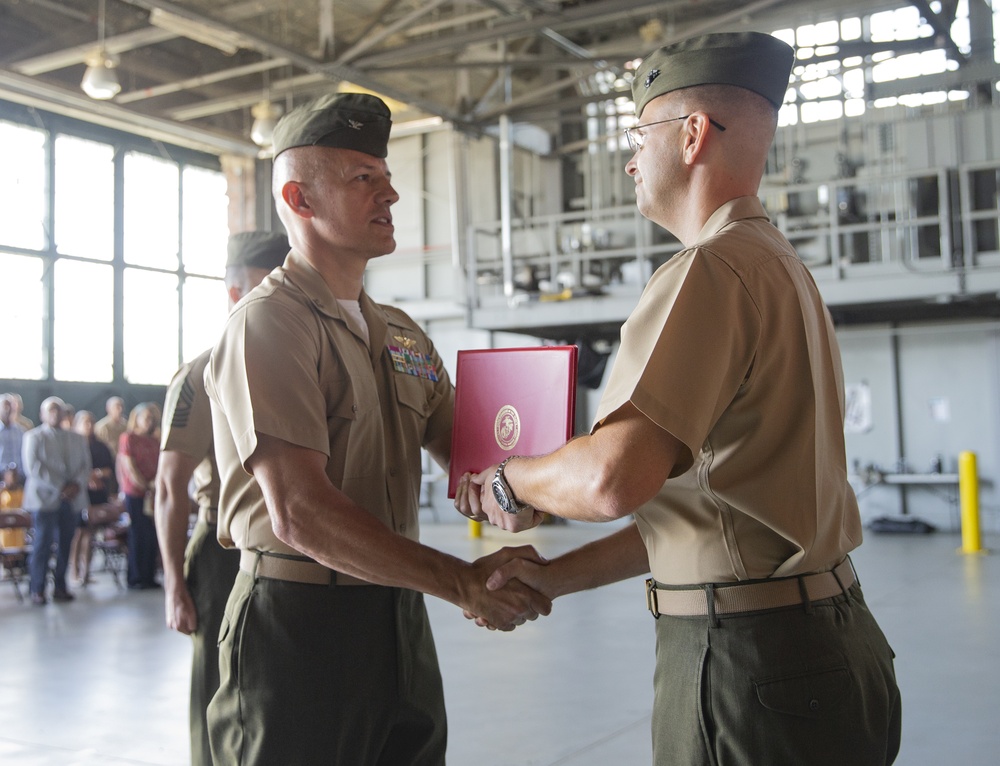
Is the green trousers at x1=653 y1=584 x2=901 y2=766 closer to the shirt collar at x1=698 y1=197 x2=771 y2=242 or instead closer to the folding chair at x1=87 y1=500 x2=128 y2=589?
the shirt collar at x1=698 y1=197 x2=771 y2=242

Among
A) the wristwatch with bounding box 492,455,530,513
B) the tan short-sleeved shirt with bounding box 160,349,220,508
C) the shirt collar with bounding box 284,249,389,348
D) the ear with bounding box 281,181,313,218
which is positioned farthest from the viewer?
the tan short-sleeved shirt with bounding box 160,349,220,508

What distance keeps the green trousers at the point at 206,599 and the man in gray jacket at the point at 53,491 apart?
6.48m

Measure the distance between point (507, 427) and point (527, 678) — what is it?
4.07m

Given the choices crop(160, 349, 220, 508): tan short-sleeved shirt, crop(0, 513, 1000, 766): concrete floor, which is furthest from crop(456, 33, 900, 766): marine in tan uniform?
crop(0, 513, 1000, 766): concrete floor

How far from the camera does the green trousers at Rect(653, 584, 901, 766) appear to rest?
5.49 ft

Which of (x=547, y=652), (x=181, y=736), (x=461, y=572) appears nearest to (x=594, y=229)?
(x=547, y=652)

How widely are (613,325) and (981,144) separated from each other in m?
5.42

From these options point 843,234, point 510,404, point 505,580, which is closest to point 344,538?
point 505,580

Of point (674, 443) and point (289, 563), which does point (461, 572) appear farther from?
point (674, 443)

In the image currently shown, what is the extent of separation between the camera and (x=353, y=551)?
208cm

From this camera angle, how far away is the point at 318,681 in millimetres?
2215

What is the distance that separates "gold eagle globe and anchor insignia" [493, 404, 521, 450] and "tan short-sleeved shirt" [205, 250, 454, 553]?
0.25 m

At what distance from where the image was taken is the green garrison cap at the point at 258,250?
12.5ft

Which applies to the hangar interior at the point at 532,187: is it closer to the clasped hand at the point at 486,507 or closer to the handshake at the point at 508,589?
the handshake at the point at 508,589
